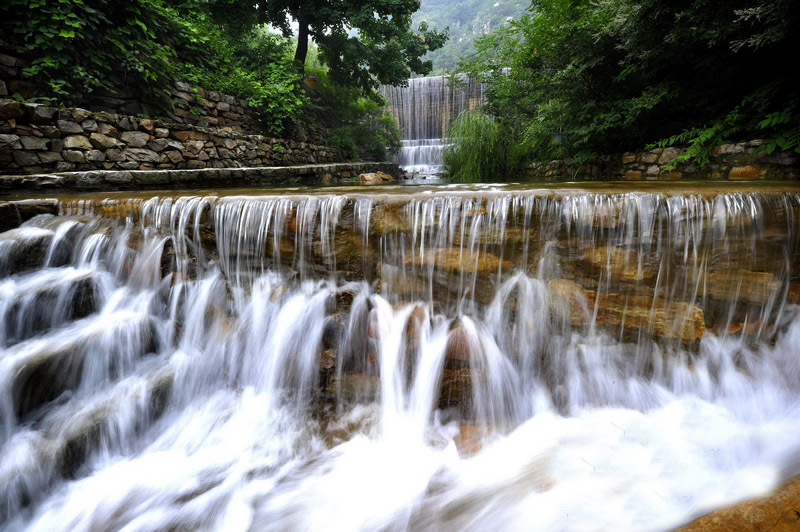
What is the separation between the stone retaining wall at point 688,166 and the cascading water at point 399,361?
280 centimetres

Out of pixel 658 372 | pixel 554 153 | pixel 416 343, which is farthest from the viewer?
pixel 554 153

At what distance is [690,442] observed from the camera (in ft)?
6.51

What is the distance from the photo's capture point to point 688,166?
5.18 m

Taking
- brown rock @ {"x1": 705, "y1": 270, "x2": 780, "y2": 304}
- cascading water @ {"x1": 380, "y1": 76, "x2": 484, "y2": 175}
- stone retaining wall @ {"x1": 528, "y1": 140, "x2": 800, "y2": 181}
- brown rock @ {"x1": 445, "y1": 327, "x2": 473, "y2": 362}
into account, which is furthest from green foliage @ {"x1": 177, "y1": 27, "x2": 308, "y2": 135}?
brown rock @ {"x1": 705, "y1": 270, "x2": 780, "y2": 304}

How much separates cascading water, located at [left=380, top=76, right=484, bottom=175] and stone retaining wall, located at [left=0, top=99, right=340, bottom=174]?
927 cm

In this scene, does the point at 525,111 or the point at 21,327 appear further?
the point at 525,111

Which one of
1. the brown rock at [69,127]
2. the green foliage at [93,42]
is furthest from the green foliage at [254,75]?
the brown rock at [69,127]

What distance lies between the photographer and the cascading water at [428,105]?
16109 millimetres

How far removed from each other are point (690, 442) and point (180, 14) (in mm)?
11363

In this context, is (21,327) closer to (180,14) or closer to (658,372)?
(658,372)

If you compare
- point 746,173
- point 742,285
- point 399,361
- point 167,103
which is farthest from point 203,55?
point 746,173

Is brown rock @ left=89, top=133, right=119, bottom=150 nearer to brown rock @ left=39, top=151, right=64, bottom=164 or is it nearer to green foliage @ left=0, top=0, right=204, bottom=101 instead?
brown rock @ left=39, top=151, right=64, bottom=164

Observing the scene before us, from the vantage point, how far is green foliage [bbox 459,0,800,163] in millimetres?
4109

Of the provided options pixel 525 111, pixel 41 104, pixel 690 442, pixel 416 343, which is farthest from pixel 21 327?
pixel 525 111
